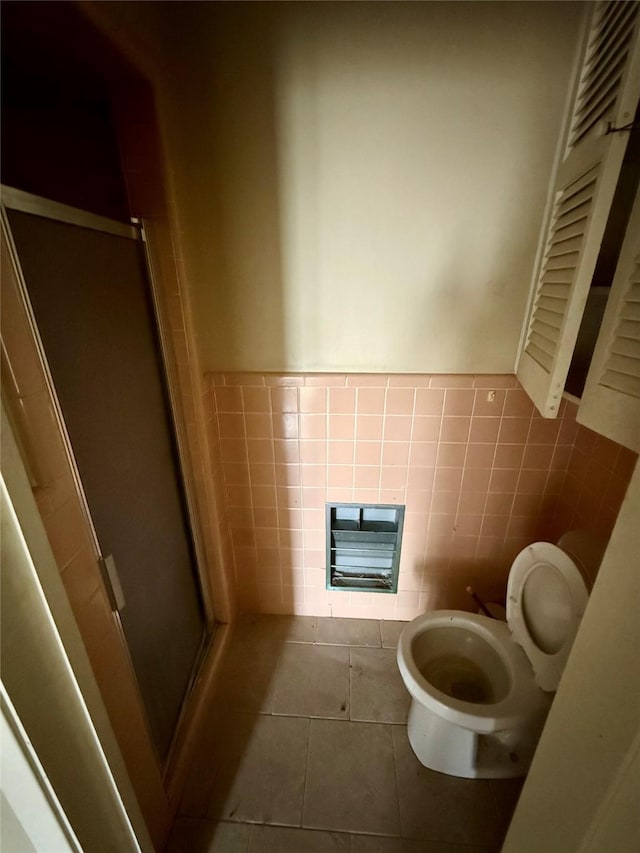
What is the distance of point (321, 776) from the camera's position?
1.12 meters

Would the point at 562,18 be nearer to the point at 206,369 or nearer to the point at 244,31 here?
the point at 244,31

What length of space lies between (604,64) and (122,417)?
4.45ft

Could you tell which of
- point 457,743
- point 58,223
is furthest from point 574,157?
point 457,743

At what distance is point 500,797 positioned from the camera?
1.08m

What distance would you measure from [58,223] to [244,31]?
777mm

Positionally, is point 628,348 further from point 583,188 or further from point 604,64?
point 604,64

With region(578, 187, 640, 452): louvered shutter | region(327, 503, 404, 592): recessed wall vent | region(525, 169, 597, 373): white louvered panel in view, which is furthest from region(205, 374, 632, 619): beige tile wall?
region(578, 187, 640, 452): louvered shutter

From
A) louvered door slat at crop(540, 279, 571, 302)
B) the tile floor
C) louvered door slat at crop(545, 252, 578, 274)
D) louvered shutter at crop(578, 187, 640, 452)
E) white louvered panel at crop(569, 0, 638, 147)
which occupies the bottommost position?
the tile floor

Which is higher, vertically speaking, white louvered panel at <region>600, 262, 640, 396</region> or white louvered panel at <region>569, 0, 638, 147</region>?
white louvered panel at <region>569, 0, 638, 147</region>

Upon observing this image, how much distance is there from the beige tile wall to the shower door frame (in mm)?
161

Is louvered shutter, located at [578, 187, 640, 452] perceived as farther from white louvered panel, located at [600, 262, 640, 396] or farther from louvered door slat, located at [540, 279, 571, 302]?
louvered door slat, located at [540, 279, 571, 302]

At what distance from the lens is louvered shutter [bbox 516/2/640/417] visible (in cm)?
66

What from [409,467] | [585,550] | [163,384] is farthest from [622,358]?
[163,384]

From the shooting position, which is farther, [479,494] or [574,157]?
[479,494]
